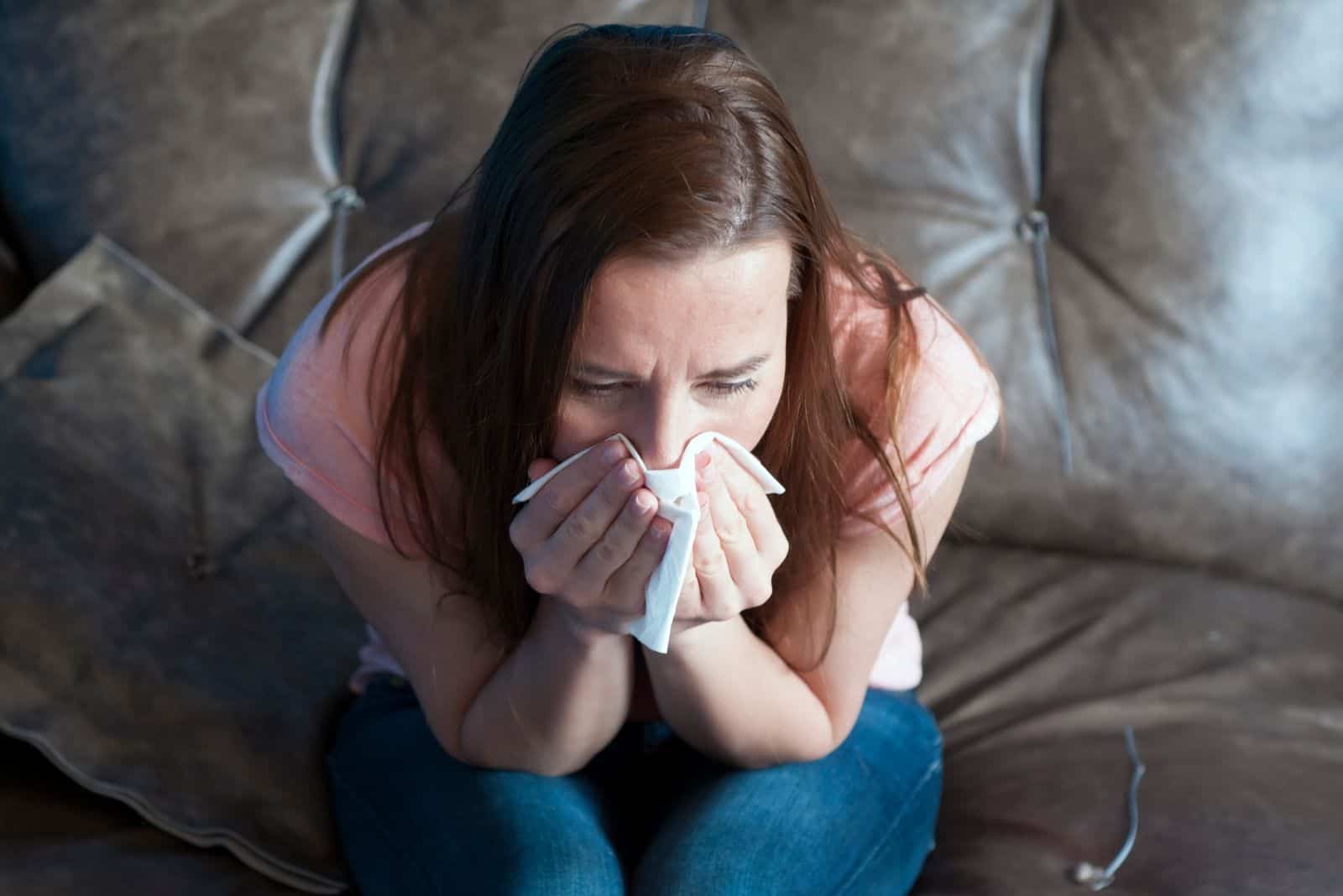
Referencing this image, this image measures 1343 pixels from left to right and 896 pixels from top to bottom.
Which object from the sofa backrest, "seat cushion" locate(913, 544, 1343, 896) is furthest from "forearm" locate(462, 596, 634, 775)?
the sofa backrest

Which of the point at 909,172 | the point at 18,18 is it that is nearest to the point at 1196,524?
the point at 909,172

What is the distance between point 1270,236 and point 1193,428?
22cm

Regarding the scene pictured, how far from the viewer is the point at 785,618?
113cm

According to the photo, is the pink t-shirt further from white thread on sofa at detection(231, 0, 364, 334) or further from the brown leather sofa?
white thread on sofa at detection(231, 0, 364, 334)

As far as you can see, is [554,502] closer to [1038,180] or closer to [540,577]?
[540,577]

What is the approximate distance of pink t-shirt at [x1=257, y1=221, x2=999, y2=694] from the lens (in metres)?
1.04

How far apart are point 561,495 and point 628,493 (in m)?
0.06

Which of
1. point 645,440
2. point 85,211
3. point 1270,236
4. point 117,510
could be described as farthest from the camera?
point 85,211

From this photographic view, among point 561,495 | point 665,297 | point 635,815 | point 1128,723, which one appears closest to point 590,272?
point 665,297

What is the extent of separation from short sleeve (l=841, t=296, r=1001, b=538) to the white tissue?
15cm

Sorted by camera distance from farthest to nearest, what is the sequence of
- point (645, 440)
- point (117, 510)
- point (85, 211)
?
point (85, 211) < point (117, 510) < point (645, 440)

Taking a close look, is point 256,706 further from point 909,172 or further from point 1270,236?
point 1270,236

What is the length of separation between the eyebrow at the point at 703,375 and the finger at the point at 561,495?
0.16ft

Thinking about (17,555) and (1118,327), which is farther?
(1118,327)
